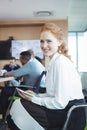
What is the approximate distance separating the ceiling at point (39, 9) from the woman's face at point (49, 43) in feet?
11.2

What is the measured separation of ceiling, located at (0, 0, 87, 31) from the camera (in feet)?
15.9

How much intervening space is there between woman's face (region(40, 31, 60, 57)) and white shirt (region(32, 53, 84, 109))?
98 mm

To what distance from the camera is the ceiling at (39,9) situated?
4.84 m

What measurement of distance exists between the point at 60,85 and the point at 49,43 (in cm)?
32

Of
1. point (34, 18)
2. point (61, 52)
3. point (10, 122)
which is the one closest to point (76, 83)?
point (61, 52)

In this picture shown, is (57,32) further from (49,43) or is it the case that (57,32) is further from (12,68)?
(12,68)

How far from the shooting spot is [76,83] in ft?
4.76

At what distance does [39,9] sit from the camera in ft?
17.9

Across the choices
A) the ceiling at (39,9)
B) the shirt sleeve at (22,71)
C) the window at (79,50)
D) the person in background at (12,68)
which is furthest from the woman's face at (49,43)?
the window at (79,50)

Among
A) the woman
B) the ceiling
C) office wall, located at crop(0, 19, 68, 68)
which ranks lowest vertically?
the woman

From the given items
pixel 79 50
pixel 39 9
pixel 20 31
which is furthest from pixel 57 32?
pixel 79 50

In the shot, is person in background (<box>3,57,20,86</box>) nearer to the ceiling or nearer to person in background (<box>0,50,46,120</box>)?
person in background (<box>0,50,46,120</box>)

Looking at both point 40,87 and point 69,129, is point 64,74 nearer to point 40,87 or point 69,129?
point 69,129

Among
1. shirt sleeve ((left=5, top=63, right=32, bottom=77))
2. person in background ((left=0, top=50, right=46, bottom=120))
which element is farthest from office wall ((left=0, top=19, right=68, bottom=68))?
shirt sleeve ((left=5, top=63, right=32, bottom=77))
